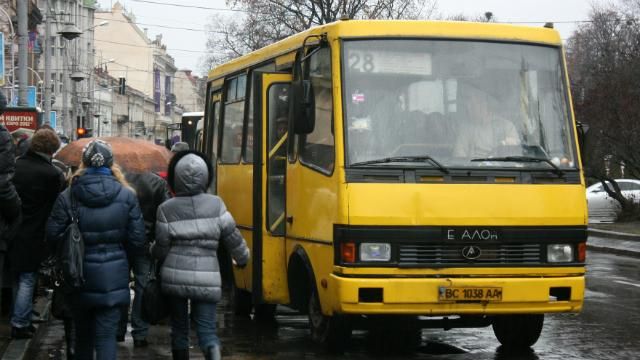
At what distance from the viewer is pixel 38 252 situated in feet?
36.9

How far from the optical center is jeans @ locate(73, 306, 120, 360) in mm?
8062

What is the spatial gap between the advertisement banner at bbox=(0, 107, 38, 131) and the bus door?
13015 mm

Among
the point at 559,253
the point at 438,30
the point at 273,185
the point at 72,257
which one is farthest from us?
the point at 273,185

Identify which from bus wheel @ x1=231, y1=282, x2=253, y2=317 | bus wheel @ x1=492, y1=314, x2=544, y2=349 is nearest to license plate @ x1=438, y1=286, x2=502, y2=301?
bus wheel @ x1=492, y1=314, x2=544, y2=349

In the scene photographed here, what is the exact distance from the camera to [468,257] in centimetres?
991

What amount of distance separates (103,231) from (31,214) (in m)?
3.32

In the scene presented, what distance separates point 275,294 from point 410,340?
136 centimetres

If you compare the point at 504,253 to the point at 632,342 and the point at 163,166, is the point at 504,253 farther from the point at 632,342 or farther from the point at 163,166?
the point at 163,166

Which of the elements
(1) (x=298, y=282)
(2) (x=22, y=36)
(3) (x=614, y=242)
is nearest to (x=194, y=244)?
(1) (x=298, y=282)

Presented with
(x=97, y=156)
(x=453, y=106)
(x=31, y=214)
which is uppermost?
(x=453, y=106)

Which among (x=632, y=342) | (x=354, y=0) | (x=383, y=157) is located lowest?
(x=632, y=342)

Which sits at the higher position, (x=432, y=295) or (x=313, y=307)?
(x=432, y=295)

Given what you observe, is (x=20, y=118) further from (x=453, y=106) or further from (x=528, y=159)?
(x=528, y=159)

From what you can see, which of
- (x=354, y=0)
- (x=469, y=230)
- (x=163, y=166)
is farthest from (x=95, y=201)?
(x=354, y=0)
